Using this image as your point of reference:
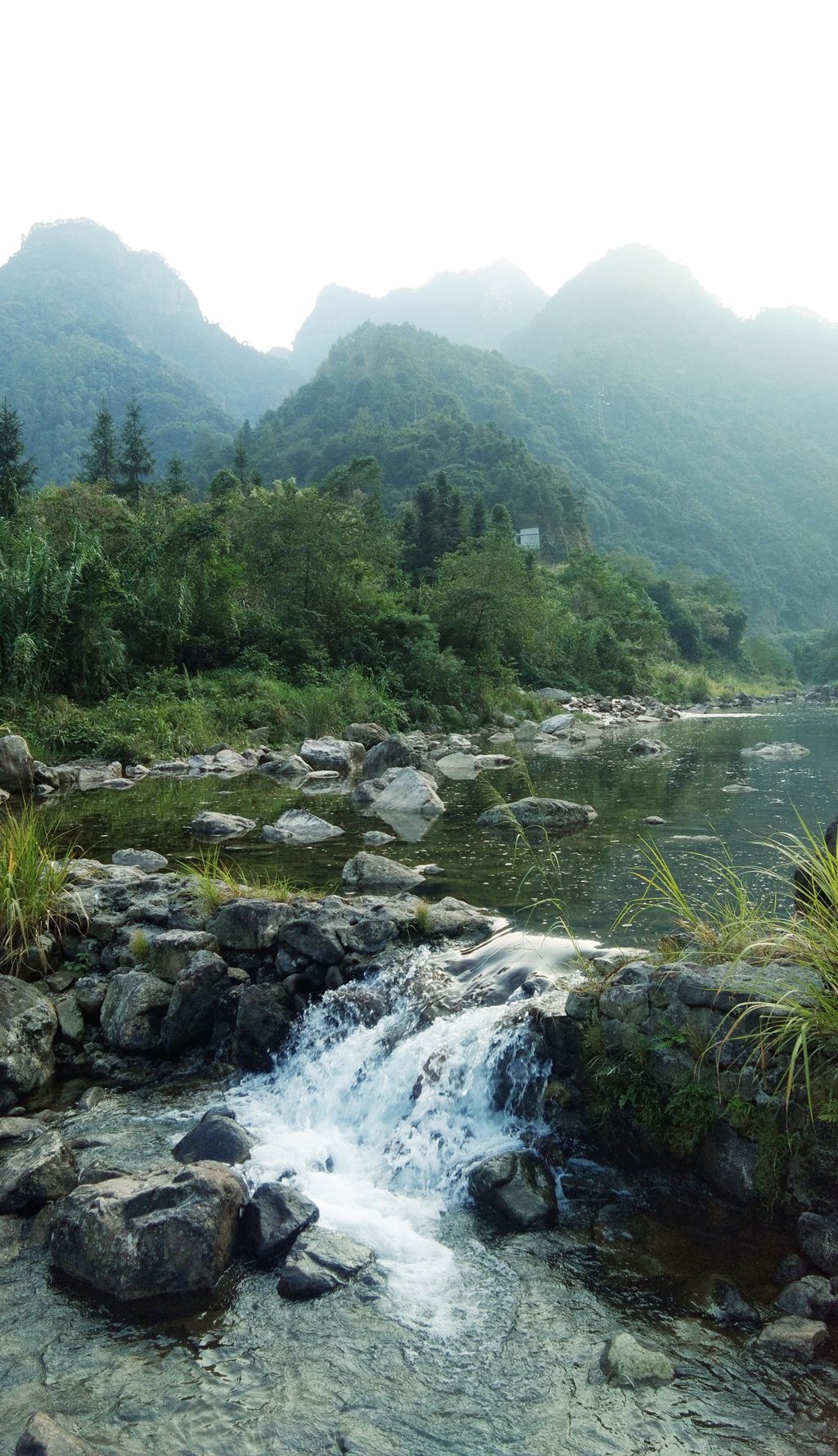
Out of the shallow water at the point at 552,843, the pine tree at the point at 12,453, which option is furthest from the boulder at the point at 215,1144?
the pine tree at the point at 12,453

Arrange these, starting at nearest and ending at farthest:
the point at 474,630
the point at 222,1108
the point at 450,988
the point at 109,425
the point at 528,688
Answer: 1. the point at 222,1108
2. the point at 450,988
3. the point at 474,630
4. the point at 528,688
5. the point at 109,425

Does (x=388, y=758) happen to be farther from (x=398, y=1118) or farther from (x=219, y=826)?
(x=398, y=1118)

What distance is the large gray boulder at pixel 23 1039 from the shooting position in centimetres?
592

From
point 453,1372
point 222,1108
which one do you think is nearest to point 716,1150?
point 453,1372

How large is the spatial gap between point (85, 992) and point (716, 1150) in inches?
190

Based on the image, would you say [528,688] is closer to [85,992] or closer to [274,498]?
[274,498]

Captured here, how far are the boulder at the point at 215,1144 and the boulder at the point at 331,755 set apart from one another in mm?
14325

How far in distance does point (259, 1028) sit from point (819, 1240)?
13.0 feet

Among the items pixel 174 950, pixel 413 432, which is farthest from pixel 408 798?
pixel 413 432

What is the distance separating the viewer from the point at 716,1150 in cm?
447

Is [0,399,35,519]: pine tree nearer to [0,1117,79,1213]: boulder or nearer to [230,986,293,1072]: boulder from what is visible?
[230,986,293,1072]: boulder

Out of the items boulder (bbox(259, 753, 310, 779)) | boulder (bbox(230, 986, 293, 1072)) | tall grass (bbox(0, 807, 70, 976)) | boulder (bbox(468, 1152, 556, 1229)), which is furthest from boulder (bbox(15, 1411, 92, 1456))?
boulder (bbox(259, 753, 310, 779))

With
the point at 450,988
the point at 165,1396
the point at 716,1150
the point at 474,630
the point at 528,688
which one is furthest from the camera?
the point at 528,688

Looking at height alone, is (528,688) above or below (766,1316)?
below
